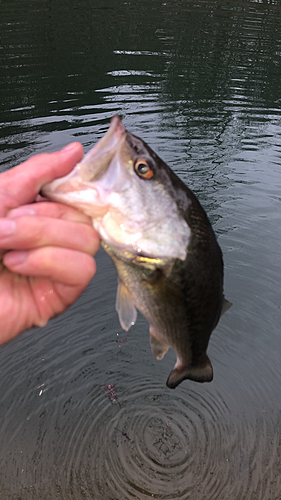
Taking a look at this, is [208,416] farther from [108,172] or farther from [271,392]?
[108,172]

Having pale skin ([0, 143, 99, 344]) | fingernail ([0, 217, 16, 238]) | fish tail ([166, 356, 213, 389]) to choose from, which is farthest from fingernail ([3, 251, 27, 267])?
fish tail ([166, 356, 213, 389])

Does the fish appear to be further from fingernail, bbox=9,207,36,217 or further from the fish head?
fingernail, bbox=9,207,36,217

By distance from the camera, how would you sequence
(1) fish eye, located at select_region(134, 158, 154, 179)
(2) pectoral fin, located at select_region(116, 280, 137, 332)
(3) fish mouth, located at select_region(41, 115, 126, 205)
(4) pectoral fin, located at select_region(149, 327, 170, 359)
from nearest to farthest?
(3) fish mouth, located at select_region(41, 115, 126, 205)
(1) fish eye, located at select_region(134, 158, 154, 179)
(2) pectoral fin, located at select_region(116, 280, 137, 332)
(4) pectoral fin, located at select_region(149, 327, 170, 359)

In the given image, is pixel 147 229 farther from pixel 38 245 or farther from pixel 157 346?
pixel 157 346

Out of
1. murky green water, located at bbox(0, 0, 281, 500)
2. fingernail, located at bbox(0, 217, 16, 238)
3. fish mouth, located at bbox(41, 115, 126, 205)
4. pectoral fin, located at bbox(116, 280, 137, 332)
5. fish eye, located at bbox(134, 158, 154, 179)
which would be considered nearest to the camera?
fingernail, located at bbox(0, 217, 16, 238)

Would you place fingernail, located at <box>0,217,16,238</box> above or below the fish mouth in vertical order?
below

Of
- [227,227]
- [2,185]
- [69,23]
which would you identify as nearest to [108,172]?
[2,185]
